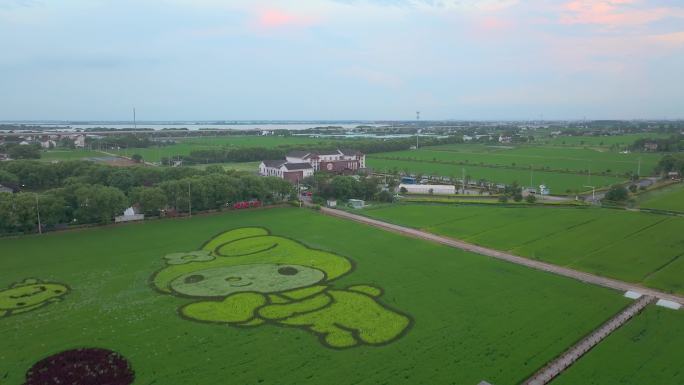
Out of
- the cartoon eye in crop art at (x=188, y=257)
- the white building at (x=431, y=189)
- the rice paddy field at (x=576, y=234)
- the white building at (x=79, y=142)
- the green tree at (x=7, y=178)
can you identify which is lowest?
the cartoon eye in crop art at (x=188, y=257)

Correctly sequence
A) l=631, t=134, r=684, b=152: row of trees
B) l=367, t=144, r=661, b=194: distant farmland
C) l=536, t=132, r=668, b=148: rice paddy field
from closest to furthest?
1. l=367, t=144, r=661, b=194: distant farmland
2. l=631, t=134, r=684, b=152: row of trees
3. l=536, t=132, r=668, b=148: rice paddy field

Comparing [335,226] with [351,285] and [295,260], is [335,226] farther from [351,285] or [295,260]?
[351,285]

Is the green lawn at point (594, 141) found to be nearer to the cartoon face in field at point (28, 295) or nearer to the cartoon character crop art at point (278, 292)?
the cartoon character crop art at point (278, 292)

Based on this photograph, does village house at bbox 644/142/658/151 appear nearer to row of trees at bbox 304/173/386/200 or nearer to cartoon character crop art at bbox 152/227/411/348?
row of trees at bbox 304/173/386/200

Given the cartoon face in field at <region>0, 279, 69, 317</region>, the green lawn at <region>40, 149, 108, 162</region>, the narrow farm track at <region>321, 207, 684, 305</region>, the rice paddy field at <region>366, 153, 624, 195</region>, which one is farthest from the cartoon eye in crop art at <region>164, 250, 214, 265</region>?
the green lawn at <region>40, 149, 108, 162</region>

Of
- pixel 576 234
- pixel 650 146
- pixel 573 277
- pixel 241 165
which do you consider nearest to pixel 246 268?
pixel 573 277

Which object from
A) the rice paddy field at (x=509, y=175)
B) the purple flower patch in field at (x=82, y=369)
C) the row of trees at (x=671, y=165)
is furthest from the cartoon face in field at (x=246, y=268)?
the row of trees at (x=671, y=165)
